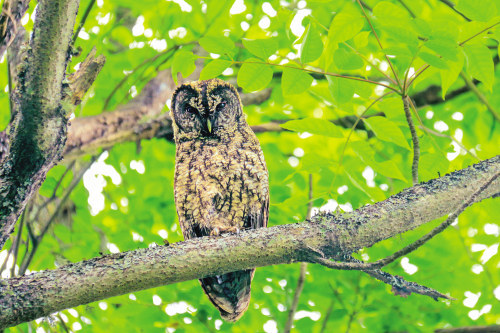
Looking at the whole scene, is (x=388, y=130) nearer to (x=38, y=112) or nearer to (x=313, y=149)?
(x=313, y=149)

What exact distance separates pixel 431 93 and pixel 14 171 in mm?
3907

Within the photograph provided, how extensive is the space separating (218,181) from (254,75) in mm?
1140

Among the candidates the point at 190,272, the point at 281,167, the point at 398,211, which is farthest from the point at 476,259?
the point at 190,272

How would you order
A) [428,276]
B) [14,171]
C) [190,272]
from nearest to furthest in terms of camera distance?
1. [190,272]
2. [14,171]
3. [428,276]

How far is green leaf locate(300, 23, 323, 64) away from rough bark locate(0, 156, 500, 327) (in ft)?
2.52

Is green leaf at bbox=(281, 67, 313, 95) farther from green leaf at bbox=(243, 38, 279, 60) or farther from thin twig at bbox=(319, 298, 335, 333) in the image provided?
thin twig at bbox=(319, 298, 335, 333)

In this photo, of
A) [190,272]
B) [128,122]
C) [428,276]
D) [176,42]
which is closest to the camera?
[190,272]

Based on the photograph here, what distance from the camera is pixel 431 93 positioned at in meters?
4.58

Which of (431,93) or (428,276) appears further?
(431,93)

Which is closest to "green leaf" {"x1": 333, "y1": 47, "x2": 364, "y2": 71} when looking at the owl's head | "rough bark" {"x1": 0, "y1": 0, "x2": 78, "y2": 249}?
"rough bark" {"x1": 0, "y1": 0, "x2": 78, "y2": 249}

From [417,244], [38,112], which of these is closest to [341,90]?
[417,244]

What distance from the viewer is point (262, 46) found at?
2.22 m

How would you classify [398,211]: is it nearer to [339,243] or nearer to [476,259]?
[339,243]

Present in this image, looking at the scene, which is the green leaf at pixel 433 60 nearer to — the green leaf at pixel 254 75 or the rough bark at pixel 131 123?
the green leaf at pixel 254 75
